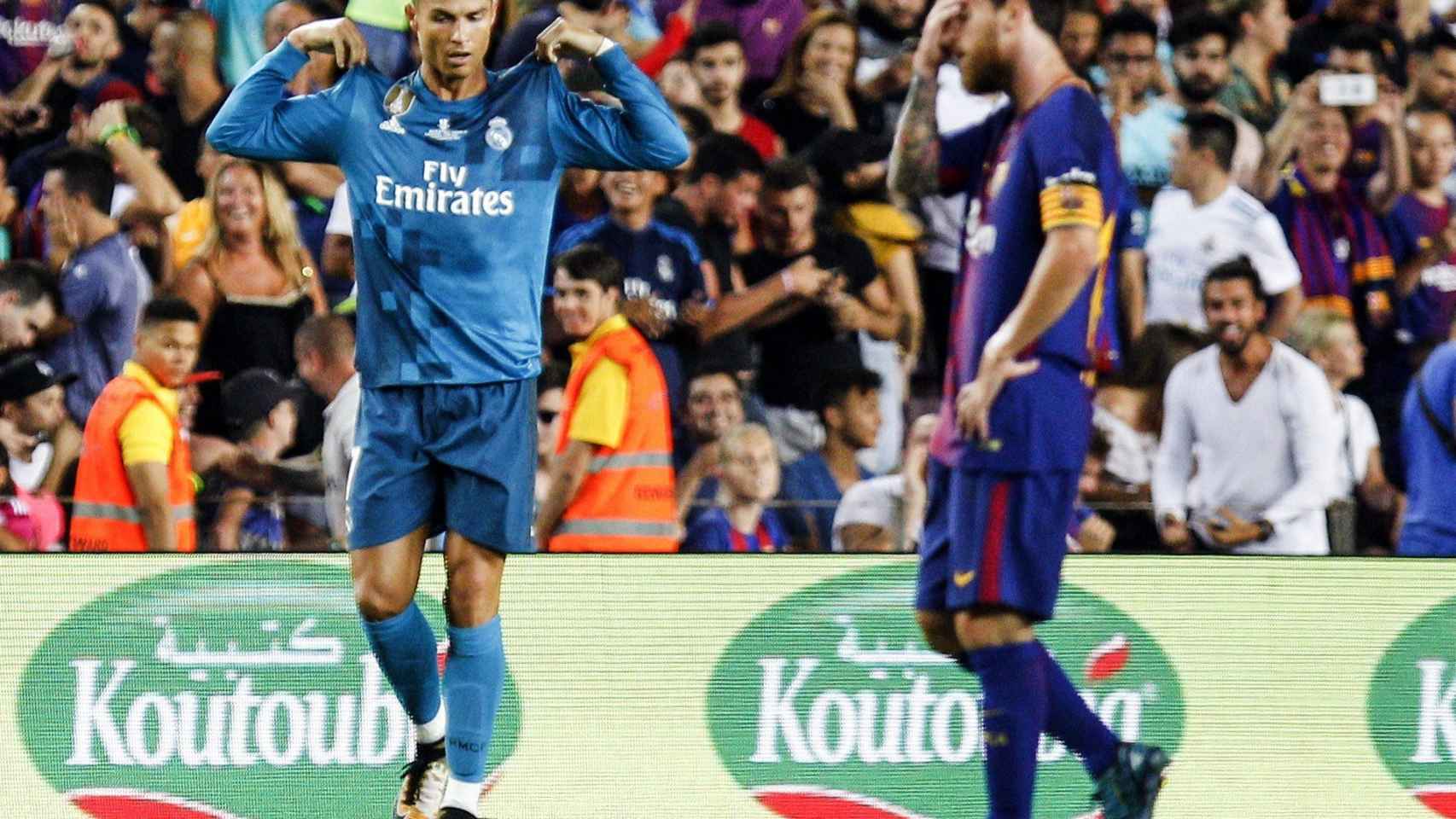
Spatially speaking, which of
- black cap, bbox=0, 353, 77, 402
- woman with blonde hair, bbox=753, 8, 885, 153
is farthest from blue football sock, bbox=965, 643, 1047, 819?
black cap, bbox=0, 353, 77, 402

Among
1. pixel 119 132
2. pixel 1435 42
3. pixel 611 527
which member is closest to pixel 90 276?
pixel 119 132

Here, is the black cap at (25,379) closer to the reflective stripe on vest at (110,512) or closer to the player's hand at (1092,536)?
the reflective stripe on vest at (110,512)

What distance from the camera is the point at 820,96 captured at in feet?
27.3

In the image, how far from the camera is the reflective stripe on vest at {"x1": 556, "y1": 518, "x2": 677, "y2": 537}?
22.9 ft

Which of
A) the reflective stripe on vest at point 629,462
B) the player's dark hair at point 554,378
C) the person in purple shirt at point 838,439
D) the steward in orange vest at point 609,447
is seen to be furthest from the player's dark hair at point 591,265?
the person in purple shirt at point 838,439

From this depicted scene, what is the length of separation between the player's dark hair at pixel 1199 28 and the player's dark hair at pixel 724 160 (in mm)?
1936

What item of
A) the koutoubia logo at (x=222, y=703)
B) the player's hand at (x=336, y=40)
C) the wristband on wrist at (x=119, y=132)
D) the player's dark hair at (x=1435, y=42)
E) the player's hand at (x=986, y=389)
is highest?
the player's dark hair at (x=1435, y=42)

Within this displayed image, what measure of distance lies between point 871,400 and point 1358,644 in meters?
2.33

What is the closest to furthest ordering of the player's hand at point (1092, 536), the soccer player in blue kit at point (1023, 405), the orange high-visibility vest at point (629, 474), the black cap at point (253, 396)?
the soccer player in blue kit at point (1023, 405), the player's hand at point (1092, 536), the orange high-visibility vest at point (629, 474), the black cap at point (253, 396)

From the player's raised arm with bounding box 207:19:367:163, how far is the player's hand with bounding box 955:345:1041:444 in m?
1.70

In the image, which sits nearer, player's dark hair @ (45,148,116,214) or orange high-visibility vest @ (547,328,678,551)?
orange high-visibility vest @ (547,328,678,551)

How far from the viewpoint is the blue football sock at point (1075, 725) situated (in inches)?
190

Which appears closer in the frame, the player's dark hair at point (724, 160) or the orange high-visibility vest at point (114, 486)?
the orange high-visibility vest at point (114, 486)

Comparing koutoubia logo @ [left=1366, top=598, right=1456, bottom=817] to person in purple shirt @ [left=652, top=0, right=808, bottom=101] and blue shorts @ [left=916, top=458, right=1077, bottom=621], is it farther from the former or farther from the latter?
person in purple shirt @ [left=652, top=0, right=808, bottom=101]
